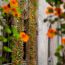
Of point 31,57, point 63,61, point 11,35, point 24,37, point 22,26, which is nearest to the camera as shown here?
point 63,61

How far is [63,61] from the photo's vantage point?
6.12 feet

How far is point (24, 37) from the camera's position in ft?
6.93

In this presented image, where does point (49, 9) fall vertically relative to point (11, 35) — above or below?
above

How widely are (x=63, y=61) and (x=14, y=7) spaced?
58 centimetres

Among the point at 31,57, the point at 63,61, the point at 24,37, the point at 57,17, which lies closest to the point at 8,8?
the point at 24,37

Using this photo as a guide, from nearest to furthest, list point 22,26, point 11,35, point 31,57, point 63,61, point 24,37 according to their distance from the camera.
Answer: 1. point 63,61
2. point 24,37
3. point 11,35
4. point 22,26
5. point 31,57

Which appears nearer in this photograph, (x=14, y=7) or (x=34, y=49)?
(x=14, y=7)

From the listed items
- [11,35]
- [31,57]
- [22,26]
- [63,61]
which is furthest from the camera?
[31,57]

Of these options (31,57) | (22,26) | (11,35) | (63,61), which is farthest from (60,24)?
(31,57)

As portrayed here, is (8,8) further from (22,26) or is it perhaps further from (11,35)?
(22,26)

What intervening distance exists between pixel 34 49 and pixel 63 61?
309 inches

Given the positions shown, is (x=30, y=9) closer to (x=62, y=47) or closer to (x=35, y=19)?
(x=35, y=19)

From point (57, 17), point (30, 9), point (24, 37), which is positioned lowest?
point (24, 37)

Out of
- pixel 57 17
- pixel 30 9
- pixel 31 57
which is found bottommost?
pixel 31 57
